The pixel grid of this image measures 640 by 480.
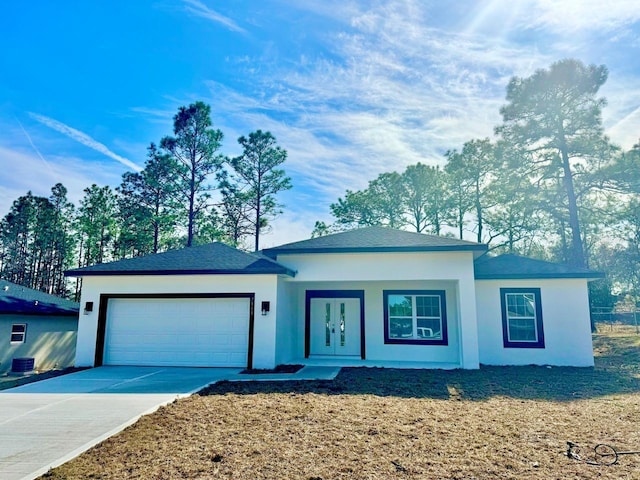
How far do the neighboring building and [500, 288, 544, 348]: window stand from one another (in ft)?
57.2

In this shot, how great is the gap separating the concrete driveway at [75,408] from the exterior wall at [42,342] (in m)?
7.33

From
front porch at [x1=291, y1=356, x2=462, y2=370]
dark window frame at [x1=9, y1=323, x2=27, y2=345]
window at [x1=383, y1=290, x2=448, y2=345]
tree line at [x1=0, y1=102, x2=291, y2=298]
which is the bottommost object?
front porch at [x1=291, y1=356, x2=462, y2=370]

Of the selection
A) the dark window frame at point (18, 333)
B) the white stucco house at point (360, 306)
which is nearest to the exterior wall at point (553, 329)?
the white stucco house at point (360, 306)

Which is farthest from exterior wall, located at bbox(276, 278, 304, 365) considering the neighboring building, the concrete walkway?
the neighboring building

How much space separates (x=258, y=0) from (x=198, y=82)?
4.73m

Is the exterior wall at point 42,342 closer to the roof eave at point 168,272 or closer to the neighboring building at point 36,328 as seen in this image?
the neighboring building at point 36,328

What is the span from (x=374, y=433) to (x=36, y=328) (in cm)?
1671

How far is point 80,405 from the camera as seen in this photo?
698 cm

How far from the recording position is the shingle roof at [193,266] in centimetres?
1120

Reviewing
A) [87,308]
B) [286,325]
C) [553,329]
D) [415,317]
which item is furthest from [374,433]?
[87,308]

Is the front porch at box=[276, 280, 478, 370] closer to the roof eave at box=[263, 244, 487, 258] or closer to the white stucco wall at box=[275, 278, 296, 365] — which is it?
the white stucco wall at box=[275, 278, 296, 365]

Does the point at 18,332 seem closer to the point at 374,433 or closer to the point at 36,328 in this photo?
the point at 36,328

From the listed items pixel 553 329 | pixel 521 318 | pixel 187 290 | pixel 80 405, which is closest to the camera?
pixel 80 405

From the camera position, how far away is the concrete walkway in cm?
482
